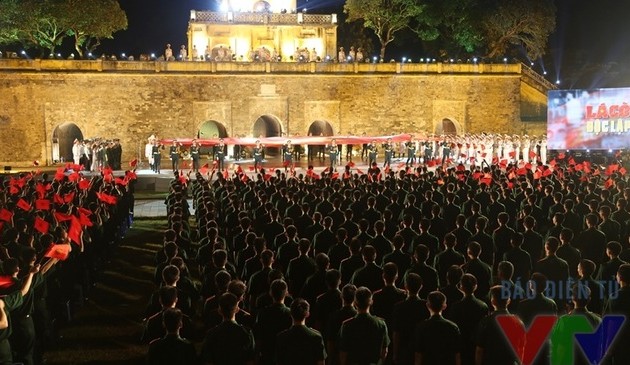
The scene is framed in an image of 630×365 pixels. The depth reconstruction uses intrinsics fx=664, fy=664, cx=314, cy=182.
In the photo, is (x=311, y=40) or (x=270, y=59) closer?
(x=270, y=59)

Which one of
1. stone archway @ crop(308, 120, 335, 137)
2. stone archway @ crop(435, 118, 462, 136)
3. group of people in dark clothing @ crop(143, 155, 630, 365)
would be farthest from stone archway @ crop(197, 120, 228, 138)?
group of people in dark clothing @ crop(143, 155, 630, 365)

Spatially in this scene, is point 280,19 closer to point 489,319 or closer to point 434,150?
point 434,150

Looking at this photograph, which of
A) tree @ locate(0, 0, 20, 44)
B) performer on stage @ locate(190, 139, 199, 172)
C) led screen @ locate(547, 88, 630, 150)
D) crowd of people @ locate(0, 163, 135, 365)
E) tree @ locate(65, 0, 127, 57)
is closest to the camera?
crowd of people @ locate(0, 163, 135, 365)

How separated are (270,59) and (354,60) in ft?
19.3

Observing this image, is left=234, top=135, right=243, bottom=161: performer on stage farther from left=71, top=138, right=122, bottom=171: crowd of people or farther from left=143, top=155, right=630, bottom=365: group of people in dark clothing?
left=143, top=155, right=630, bottom=365: group of people in dark clothing

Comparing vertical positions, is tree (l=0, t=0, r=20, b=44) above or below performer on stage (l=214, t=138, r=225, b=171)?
above

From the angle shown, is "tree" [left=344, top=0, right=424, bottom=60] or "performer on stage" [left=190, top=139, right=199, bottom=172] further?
"tree" [left=344, top=0, right=424, bottom=60]

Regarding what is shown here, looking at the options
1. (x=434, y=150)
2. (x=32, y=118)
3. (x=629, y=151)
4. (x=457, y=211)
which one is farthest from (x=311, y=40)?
(x=457, y=211)

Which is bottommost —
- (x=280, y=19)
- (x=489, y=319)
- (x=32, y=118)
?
(x=489, y=319)

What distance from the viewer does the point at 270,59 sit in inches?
1697

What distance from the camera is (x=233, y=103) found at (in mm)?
42094

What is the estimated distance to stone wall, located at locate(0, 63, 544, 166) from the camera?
39.5 meters

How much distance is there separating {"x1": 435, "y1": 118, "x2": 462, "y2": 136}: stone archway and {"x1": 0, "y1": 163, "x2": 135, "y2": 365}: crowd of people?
→ 100ft

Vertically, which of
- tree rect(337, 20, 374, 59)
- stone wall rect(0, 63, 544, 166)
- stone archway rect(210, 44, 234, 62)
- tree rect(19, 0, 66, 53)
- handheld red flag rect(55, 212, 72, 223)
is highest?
tree rect(337, 20, 374, 59)
